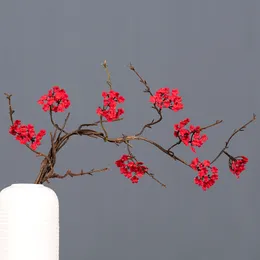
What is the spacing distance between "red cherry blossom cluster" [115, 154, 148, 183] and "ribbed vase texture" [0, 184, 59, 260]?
193 mm

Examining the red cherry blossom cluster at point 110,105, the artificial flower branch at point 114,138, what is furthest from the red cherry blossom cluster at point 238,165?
the red cherry blossom cluster at point 110,105

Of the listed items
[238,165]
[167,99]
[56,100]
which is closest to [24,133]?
[56,100]

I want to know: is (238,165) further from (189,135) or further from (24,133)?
(24,133)

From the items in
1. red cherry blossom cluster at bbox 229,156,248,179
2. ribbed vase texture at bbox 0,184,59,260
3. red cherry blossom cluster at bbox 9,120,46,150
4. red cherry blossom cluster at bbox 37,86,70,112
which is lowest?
ribbed vase texture at bbox 0,184,59,260

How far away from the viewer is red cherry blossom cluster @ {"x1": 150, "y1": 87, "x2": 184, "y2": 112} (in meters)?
1.49

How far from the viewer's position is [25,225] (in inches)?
56.1

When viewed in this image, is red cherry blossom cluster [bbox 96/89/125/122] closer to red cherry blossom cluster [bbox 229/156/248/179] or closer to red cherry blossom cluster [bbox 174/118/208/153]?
red cherry blossom cluster [bbox 174/118/208/153]

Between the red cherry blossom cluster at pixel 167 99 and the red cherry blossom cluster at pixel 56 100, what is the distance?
0.19 meters

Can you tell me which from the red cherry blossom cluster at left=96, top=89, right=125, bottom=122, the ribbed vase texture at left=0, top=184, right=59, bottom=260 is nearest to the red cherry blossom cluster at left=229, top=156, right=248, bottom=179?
the red cherry blossom cluster at left=96, top=89, right=125, bottom=122

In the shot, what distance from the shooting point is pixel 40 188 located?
4.79ft

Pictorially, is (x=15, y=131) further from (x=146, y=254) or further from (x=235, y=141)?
(x=235, y=141)

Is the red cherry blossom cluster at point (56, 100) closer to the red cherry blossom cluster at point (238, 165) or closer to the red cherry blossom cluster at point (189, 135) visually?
the red cherry blossom cluster at point (189, 135)

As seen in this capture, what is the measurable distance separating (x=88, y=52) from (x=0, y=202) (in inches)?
50.8

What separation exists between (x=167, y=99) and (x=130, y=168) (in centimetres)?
18
